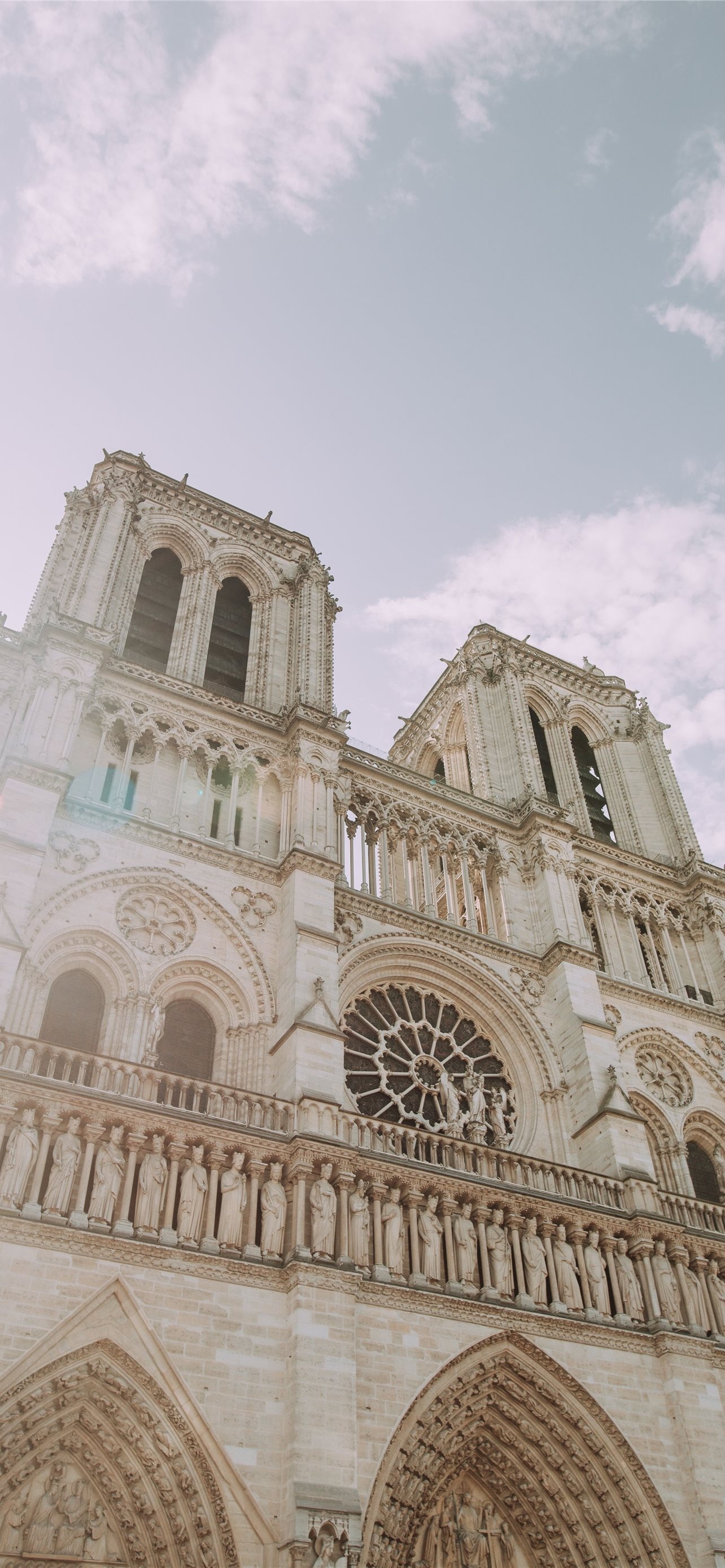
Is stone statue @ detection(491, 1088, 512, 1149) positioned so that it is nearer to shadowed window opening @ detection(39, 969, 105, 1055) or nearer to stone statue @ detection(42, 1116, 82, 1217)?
shadowed window opening @ detection(39, 969, 105, 1055)

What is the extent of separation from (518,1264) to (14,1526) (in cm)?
625

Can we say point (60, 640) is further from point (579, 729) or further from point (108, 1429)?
point (579, 729)

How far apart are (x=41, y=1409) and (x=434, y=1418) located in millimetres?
4158

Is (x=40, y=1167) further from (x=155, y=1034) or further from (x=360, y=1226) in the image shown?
(x=360, y=1226)

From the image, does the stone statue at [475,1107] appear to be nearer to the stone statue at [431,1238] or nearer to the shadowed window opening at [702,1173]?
the stone statue at [431,1238]

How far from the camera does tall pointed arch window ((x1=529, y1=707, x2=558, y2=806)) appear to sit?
2542 centimetres

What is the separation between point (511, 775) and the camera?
928 inches

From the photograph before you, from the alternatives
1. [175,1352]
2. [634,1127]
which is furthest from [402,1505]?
[634,1127]

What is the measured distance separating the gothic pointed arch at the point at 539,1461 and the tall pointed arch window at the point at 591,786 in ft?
39.9

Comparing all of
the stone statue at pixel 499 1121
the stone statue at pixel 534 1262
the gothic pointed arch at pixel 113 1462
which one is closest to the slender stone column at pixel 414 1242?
the stone statue at pixel 534 1262

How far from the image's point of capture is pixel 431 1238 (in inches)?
550

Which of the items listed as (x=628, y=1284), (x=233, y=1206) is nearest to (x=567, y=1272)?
(x=628, y=1284)

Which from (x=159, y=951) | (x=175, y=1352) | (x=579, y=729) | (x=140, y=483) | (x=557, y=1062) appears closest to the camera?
(x=175, y=1352)

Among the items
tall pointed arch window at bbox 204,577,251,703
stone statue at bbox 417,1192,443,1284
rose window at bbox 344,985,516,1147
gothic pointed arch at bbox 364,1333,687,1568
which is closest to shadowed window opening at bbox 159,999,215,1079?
rose window at bbox 344,985,516,1147
